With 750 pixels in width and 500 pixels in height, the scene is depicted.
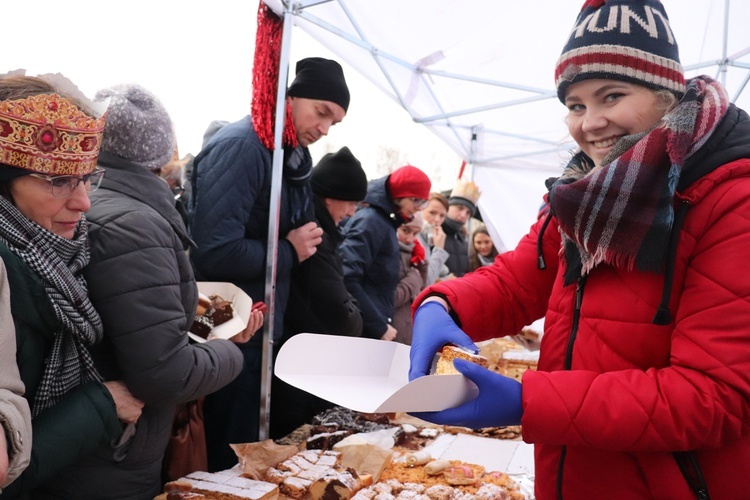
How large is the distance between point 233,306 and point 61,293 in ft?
2.88

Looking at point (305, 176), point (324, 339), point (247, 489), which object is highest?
point (305, 176)

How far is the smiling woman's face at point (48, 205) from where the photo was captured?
1.43m

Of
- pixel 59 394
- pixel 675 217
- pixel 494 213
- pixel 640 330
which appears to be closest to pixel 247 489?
pixel 59 394

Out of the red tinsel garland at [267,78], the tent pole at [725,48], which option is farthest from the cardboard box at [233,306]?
the tent pole at [725,48]

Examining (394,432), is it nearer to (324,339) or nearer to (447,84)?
(324,339)

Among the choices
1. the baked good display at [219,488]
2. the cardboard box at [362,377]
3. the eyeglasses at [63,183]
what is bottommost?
the baked good display at [219,488]

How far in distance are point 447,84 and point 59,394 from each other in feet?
13.8

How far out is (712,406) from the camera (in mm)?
932

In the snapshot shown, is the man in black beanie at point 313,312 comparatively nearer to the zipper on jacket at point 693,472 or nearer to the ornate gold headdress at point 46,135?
the ornate gold headdress at point 46,135

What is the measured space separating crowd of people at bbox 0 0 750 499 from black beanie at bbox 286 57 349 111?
603mm

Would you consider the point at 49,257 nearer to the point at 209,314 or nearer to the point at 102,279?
the point at 102,279

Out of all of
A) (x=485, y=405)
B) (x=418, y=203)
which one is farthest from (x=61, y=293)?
(x=418, y=203)

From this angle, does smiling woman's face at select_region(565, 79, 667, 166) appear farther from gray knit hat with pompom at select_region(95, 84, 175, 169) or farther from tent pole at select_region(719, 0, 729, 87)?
tent pole at select_region(719, 0, 729, 87)

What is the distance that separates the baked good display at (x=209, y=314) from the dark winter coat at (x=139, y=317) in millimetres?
218
